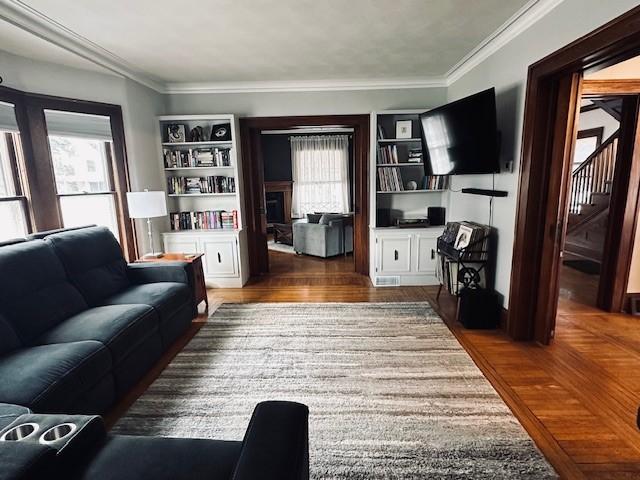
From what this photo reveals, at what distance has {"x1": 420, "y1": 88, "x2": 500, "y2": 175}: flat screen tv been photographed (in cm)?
275

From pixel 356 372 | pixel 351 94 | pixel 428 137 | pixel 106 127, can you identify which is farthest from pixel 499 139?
pixel 106 127

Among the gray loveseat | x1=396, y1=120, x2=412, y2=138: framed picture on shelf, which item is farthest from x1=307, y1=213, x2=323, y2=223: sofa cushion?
x1=396, y1=120, x2=412, y2=138: framed picture on shelf

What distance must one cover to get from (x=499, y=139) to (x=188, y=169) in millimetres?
3727

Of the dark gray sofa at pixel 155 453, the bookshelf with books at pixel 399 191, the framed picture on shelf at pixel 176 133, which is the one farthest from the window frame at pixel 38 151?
the bookshelf with books at pixel 399 191

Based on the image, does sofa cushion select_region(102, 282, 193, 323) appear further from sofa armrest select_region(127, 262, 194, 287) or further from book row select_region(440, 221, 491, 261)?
book row select_region(440, 221, 491, 261)

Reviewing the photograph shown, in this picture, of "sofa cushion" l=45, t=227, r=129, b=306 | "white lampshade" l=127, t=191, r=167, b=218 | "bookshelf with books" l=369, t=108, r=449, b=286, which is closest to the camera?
"sofa cushion" l=45, t=227, r=129, b=306

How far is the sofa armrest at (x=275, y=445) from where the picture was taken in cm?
92

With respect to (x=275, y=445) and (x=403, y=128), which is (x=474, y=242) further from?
(x=275, y=445)

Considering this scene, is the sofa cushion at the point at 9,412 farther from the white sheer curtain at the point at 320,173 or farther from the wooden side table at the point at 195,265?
the white sheer curtain at the point at 320,173

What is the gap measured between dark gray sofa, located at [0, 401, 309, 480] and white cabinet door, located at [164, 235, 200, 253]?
10.0ft

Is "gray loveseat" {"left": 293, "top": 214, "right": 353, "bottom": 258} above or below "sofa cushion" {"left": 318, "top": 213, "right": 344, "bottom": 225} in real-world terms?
below

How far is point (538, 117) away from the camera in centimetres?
249

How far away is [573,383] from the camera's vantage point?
221cm

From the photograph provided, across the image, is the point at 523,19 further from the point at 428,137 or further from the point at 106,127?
the point at 106,127
